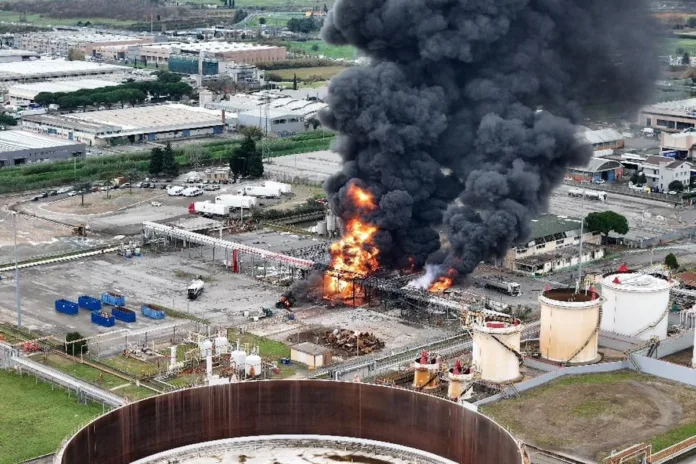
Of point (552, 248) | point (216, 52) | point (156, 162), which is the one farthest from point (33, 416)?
point (216, 52)

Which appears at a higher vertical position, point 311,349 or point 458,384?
point 458,384

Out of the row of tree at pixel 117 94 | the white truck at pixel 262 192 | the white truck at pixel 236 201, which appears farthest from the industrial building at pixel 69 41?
the white truck at pixel 236 201

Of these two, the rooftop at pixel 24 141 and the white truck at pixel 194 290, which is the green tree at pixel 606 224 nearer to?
the white truck at pixel 194 290

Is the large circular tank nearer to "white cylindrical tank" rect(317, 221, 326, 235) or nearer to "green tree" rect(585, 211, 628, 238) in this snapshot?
"white cylindrical tank" rect(317, 221, 326, 235)

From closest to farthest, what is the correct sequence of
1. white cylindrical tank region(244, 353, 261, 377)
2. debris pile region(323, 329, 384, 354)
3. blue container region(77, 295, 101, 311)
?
1. white cylindrical tank region(244, 353, 261, 377)
2. debris pile region(323, 329, 384, 354)
3. blue container region(77, 295, 101, 311)

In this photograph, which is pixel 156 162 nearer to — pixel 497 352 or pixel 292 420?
pixel 497 352

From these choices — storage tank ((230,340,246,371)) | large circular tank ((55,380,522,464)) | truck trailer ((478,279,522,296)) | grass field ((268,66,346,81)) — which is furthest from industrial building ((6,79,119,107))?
large circular tank ((55,380,522,464))
